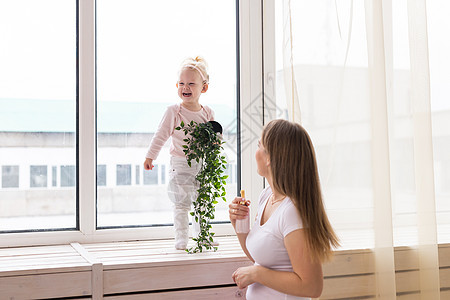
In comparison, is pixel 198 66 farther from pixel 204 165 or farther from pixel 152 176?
pixel 152 176

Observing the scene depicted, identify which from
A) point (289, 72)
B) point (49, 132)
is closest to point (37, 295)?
point (49, 132)

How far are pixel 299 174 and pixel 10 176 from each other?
116cm

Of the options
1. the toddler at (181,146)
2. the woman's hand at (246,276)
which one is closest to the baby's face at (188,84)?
the toddler at (181,146)

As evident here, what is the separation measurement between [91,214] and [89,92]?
462 millimetres

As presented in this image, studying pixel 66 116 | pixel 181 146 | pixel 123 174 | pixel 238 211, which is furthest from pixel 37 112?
pixel 238 211

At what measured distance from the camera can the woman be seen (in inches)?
48.1

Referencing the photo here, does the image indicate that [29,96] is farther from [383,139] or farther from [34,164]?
[383,139]

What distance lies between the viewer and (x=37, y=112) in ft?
6.44

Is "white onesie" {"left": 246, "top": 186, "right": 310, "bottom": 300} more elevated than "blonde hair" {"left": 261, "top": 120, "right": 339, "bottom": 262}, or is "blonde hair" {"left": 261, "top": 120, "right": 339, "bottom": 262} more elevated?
"blonde hair" {"left": 261, "top": 120, "right": 339, "bottom": 262}

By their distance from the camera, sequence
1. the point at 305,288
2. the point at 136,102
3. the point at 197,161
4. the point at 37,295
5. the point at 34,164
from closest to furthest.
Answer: the point at 305,288, the point at 37,295, the point at 197,161, the point at 34,164, the point at 136,102

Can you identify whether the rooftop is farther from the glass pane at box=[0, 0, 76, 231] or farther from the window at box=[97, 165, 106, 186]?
the window at box=[97, 165, 106, 186]

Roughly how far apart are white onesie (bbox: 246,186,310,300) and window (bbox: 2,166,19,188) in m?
1.02

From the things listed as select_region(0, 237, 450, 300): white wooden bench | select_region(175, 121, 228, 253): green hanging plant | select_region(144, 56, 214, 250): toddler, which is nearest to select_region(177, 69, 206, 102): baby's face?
select_region(144, 56, 214, 250): toddler

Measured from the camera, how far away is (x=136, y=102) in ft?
6.81
